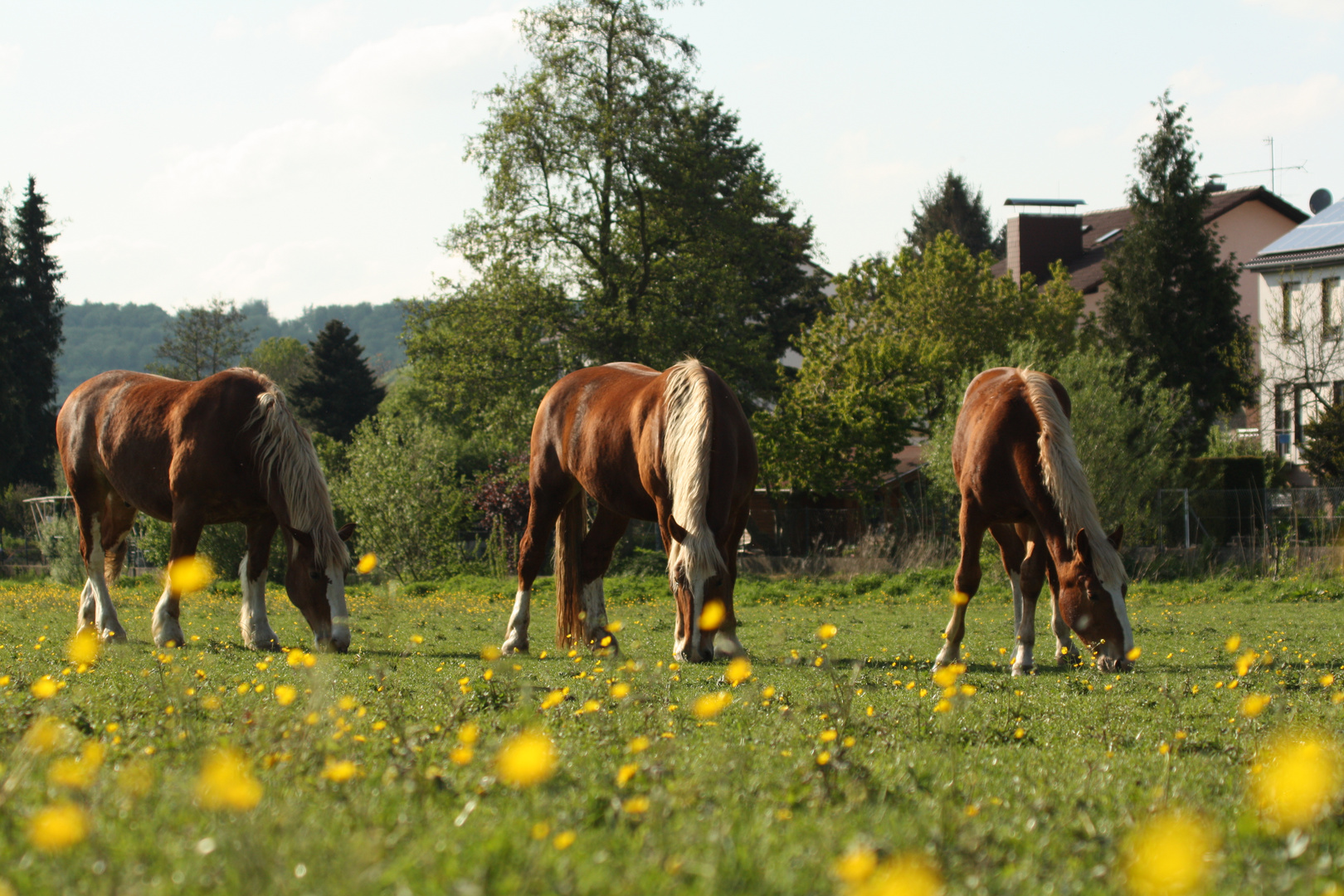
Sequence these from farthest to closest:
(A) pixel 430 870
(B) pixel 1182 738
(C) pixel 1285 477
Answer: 1. (C) pixel 1285 477
2. (B) pixel 1182 738
3. (A) pixel 430 870

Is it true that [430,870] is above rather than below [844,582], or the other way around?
above

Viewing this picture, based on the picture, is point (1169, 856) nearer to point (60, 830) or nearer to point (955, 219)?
point (60, 830)

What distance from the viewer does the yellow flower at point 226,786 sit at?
7.42 feet

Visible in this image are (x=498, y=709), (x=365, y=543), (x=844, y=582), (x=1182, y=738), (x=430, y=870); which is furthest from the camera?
(x=365, y=543)

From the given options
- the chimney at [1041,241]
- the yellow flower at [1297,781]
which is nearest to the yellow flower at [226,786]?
Result: the yellow flower at [1297,781]

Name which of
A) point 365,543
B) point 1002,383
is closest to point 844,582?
point 365,543

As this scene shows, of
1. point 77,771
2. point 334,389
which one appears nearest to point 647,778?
point 77,771

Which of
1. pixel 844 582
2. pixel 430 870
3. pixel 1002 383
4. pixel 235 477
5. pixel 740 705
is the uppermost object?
pixel 1002 383

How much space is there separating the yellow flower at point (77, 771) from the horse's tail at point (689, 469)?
384 centimetres

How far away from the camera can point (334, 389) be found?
59.2 metres

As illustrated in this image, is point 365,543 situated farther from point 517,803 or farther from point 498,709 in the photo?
point 517,803

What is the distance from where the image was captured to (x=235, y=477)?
30.2 ft

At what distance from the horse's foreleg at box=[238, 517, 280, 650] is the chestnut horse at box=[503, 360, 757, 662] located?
196 centimetres

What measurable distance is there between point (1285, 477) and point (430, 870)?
39.2m
